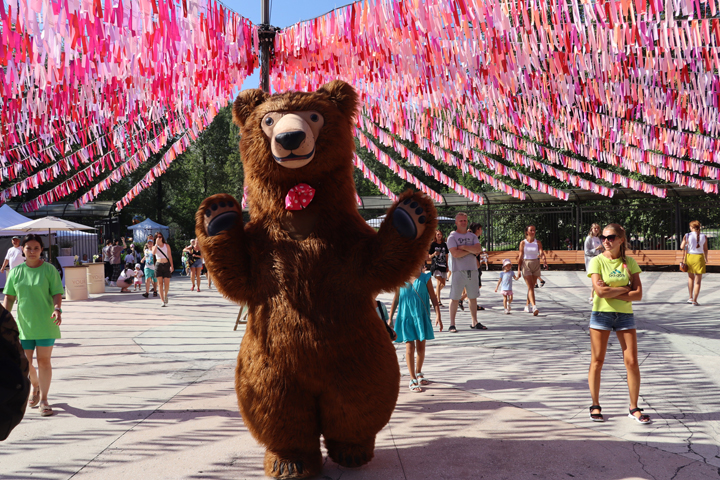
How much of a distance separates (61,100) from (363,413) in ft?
17.7

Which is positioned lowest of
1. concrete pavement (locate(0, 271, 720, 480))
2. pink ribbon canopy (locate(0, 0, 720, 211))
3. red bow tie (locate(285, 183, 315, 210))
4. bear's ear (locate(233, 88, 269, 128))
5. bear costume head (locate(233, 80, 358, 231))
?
concrete pavement (locate(0, 271, 720, 480))

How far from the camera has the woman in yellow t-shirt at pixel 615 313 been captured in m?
4.14

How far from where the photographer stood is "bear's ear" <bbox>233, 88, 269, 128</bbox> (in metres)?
3.56

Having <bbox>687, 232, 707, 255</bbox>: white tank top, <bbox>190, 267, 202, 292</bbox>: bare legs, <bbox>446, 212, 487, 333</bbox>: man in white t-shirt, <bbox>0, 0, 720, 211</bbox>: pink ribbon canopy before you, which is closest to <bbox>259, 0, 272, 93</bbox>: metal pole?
<bbox>0, 0, 720, 211</bbox>: pink ribbon canopy

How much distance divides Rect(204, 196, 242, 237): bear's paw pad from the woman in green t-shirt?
7.28 ft

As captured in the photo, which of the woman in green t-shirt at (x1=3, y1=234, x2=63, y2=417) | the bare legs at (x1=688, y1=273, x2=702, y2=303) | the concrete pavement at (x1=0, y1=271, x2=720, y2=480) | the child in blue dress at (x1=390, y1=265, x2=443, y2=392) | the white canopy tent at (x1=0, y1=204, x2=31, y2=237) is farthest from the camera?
the white canopy tent at (x1=0, y1=204, x2=31, y2=237)

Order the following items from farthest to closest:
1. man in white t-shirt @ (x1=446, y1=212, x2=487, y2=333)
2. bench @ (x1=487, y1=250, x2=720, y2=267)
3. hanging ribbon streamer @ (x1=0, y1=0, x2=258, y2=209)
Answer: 1. bench @ (x1=487, y1=250, x2=720, y2=267)
2. man in white t-shirt @ (x1=446, y1=212, x2=487, y2=333)
3. hanging ribbon streamer @ (x1=0, y1=0, x2=258, y2=209)

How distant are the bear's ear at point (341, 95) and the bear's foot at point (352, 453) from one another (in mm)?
2202

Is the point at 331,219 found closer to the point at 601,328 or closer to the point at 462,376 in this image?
the point at 601,328

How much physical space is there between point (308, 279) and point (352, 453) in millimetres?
1172

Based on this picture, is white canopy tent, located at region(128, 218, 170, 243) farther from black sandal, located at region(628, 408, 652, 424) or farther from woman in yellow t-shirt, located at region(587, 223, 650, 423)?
black sandal, located at region(628, 408, 652, 424)

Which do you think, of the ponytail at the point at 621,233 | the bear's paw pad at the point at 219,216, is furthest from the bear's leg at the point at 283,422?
the ponytail at the point at 621,233

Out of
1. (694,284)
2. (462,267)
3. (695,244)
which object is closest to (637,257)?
(694,284)

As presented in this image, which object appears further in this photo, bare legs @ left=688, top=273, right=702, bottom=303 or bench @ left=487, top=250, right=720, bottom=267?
bench @ left=487, top=250, right=720, bottom=267
